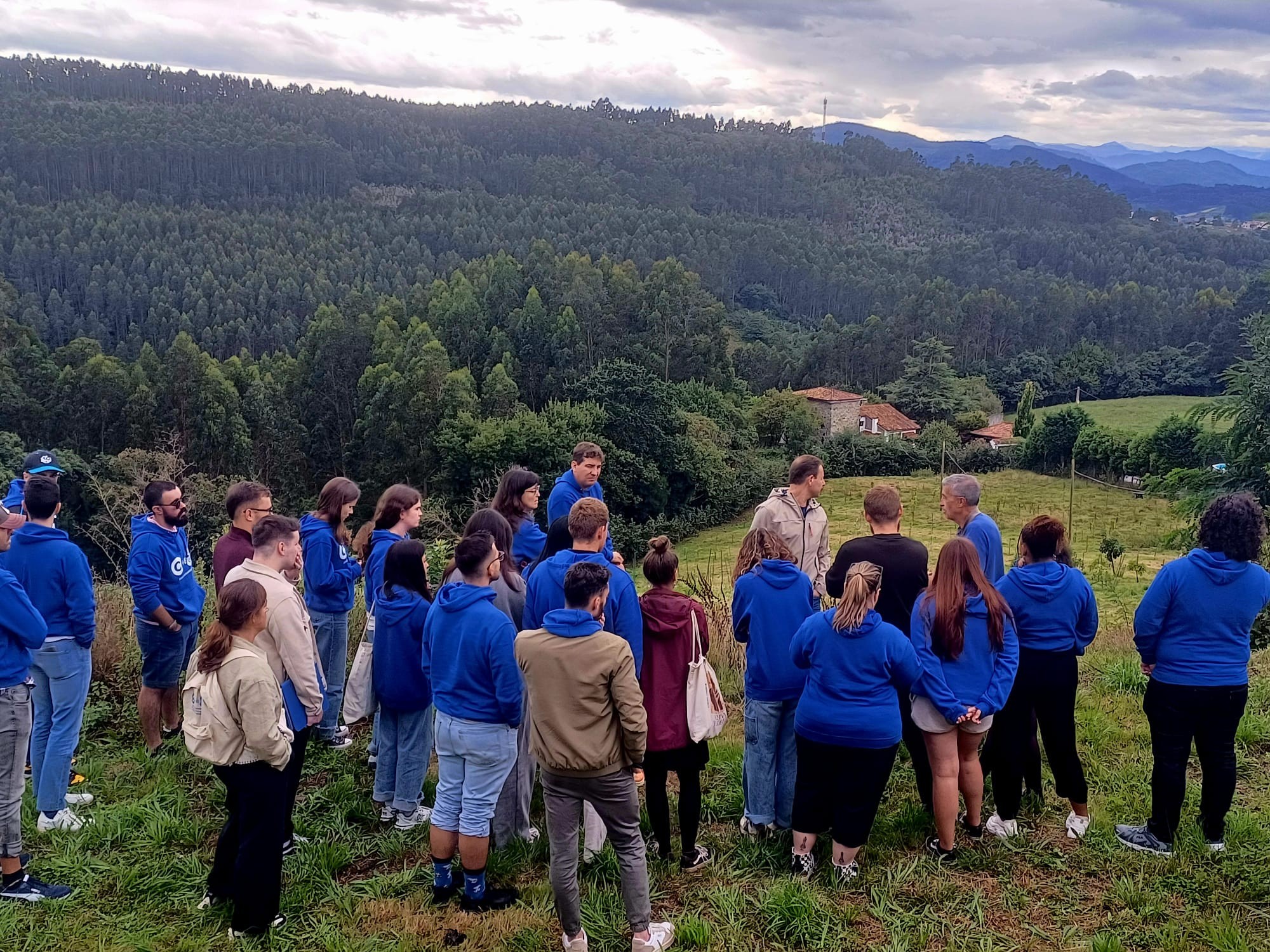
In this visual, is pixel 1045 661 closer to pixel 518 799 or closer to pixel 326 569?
pixel 518 799

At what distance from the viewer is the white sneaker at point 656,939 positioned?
377cm

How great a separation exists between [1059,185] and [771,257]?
7221 centimetres

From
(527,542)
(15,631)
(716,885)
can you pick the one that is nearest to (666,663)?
(716,885)

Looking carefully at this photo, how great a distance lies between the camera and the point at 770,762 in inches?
181

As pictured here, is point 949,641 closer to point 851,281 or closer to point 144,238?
point 144,238

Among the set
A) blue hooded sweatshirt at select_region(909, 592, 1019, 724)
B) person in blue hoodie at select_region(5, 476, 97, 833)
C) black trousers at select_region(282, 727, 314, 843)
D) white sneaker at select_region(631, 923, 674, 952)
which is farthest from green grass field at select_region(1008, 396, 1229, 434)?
person in blue hoodie at select_region(5, 476, 97, 833)

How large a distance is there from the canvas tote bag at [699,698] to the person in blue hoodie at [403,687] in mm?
1309

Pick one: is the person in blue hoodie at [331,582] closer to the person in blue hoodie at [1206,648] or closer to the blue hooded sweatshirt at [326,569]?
the blue hooded sweatshirt at [326,569]

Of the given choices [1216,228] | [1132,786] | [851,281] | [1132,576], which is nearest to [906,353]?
[851,281]

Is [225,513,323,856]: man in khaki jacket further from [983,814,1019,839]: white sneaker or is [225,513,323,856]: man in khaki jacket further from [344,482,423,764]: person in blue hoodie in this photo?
[983,814,1019,839]: white sneaker

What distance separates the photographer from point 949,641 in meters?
4.14

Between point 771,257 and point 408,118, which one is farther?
point 408,118

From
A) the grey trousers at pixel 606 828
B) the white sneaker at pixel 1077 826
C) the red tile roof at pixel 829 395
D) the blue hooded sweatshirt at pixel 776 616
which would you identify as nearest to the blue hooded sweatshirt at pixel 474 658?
the grey trousers at pixel 606 828

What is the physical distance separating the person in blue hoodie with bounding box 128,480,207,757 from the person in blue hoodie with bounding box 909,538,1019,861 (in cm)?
384
